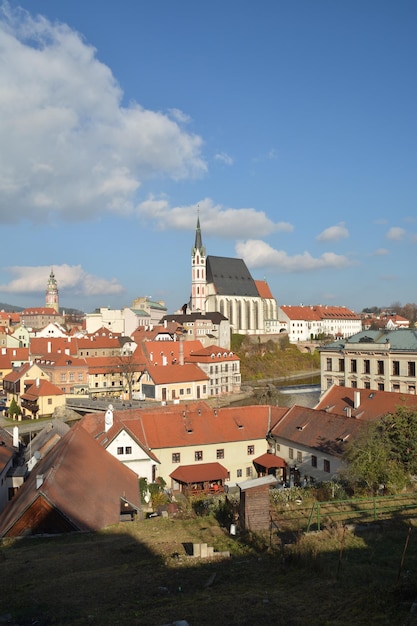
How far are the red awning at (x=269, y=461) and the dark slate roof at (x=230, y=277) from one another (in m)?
80.9

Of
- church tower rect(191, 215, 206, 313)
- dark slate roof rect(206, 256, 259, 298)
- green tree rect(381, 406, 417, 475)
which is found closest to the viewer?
green tree rect(381, 406, 417, 475)

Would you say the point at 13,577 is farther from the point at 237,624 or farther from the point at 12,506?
the point at 12,506

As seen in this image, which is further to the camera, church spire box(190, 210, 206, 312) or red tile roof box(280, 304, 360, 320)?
red tile roof box(280, 304, 360, 320)

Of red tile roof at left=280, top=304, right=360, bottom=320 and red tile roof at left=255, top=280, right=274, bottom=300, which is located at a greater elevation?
red tile roof at left=255, top=280, right=274, bottom=300

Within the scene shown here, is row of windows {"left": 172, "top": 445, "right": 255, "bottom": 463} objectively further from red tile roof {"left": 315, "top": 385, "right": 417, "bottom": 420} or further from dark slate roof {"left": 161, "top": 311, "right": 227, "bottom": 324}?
dark slate roof {"left": 161, "top": 311, "right": 227, "bottom": 324}

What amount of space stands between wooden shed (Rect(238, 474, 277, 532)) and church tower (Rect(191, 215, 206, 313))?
318 feet

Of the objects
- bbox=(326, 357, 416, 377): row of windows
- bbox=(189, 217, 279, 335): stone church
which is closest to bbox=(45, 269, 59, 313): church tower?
bbox=(189, 217, 279, 335): stone church

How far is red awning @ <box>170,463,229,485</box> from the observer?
95.1 ft

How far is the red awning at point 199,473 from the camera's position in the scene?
29.0 m

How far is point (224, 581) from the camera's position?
382 inches

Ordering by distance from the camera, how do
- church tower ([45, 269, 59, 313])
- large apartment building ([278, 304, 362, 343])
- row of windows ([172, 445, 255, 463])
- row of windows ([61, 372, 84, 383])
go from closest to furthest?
row of windows ([172, 445, 255, 463])
row of windows ([61, 372, 84, 383])
large apartment building ([278, 304, 362, 343])
church tower ([45, 269, 59, 313])

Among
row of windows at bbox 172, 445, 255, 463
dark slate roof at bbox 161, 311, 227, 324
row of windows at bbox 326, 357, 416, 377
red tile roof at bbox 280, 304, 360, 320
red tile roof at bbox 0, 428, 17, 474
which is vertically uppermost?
red tile roof at bbox 280, 304, 360, 320

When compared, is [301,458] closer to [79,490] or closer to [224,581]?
[79,490]

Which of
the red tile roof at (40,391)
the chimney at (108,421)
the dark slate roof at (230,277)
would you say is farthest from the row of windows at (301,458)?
the dark slate roof at (230,277)
